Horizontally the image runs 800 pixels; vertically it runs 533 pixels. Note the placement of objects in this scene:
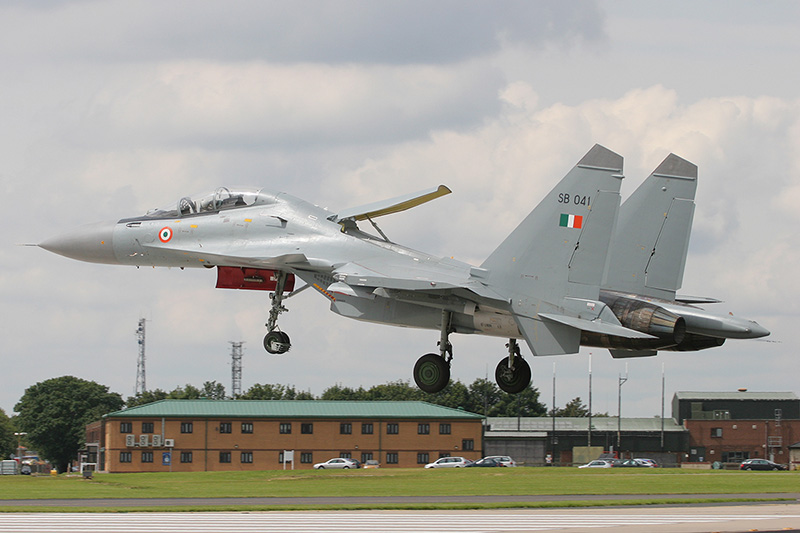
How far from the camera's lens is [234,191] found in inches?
1246

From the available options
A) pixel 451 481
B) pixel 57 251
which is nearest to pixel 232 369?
pixel 451 481

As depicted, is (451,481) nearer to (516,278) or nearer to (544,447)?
(516,278)

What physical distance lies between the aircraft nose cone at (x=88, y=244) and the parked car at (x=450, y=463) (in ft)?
192

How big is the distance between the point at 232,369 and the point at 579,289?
119961 mm

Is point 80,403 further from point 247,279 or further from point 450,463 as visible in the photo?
point 247,279

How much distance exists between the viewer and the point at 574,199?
29125 millimetres

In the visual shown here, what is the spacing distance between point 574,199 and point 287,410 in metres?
73.5

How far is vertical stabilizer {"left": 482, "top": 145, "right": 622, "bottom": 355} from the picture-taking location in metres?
28.7

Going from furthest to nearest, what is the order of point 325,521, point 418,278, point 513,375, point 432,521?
point 325,521 < point 432,521 < point 513,375 < point 418,278

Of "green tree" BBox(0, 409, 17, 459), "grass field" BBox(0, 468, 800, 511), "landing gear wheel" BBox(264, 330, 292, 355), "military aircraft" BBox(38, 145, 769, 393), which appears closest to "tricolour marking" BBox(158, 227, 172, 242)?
"military aircraft" BBox(38, 145, 769, 393)

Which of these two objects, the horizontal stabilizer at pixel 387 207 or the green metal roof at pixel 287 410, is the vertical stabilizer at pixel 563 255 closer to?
the horizontal stabilizer at pixel 387 207

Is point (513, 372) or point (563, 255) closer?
point (563, 255)

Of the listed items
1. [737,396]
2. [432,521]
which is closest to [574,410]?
[737,396]

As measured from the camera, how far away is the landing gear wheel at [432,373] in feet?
98.4
